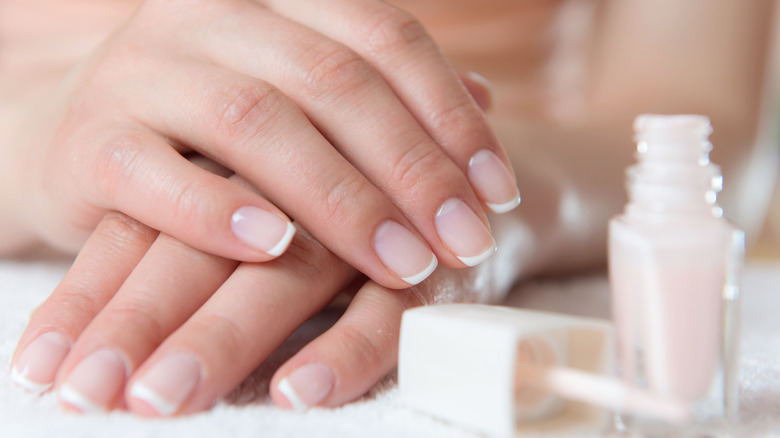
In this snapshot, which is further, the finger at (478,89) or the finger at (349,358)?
the finger at (478,89)

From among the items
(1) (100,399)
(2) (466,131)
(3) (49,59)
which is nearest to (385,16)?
(2) (466,131)

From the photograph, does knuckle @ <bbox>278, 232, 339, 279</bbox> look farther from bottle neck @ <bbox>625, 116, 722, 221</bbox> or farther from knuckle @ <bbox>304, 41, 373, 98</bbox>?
bottle neck @ <bbox>625, 116, 722, 221</bbox>

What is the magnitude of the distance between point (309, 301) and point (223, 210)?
0.26ft

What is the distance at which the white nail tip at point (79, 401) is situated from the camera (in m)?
0.32

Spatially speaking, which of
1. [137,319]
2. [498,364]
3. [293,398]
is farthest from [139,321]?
[498,364]

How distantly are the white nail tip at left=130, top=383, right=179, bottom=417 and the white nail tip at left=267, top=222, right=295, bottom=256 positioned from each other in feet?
0.36

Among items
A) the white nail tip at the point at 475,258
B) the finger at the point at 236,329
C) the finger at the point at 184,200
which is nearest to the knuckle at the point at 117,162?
the finger at the point at 184,200

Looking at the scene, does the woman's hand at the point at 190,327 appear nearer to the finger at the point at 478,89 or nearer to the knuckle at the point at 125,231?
the knuckle at the point at 125,231

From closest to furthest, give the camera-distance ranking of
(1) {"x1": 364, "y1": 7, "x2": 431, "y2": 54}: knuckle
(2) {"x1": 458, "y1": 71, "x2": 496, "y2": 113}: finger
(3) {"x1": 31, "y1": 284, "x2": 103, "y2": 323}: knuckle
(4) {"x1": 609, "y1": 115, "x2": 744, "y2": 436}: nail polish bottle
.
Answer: (4) {"x1": 609, "y1": 115, "x2": 744, "y2": 436}: nail polish bottle < (3) {"x1": 31, "y1": 284, "x2": 103, "y2": 323}: knuckle < (1) {"x1": 364, "y1": 7, "x2": 431, "y2": 54}: knuckle < (2) {"x1": 458, "y1": 71, "x2": 496, "y2": 113}: finger

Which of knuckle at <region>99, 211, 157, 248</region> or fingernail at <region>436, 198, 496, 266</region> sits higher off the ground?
fingernail at <region>436, 198, 496, 266</region>

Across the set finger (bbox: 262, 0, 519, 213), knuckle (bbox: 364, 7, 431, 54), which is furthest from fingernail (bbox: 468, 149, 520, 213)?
knuckle (bbox: 364, 7, 431, 54)

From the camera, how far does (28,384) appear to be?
0.36 meters

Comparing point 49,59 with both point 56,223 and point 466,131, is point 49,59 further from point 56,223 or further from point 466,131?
point 466,131

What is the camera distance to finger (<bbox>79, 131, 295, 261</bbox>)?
1.32ft
